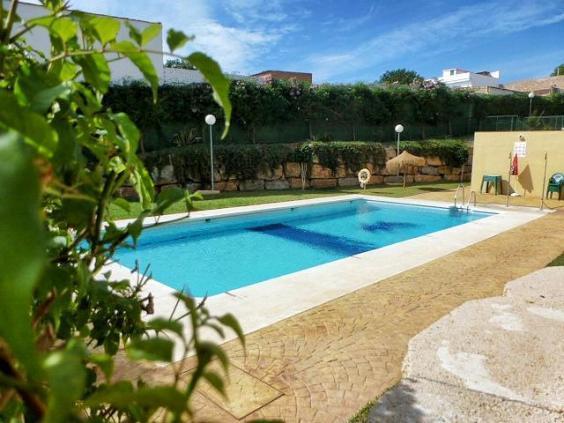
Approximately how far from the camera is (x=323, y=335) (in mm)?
3840

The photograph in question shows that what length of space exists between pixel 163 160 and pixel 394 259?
36.0 ft

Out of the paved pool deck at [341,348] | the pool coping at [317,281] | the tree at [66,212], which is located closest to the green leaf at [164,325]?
the tree at [66,212]

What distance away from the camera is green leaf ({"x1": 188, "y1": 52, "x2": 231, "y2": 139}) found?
0.54 metres

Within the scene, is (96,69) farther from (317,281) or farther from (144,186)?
(317,281)

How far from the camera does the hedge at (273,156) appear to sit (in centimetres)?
1531

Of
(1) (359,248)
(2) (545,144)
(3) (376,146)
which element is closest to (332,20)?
(3) (376,146)

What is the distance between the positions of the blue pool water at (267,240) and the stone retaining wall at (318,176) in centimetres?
477

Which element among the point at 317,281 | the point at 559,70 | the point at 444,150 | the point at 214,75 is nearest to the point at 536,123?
the point at 444,150

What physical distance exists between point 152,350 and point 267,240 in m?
9.16

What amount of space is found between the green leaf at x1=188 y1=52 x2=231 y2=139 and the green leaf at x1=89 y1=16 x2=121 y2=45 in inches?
5.0

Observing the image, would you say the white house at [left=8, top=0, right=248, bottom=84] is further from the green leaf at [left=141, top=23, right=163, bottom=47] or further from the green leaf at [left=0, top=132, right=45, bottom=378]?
the green leaf at [left=0, top=132, right=45, bottom=378]

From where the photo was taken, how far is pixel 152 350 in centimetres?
40

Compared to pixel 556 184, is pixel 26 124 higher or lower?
higher

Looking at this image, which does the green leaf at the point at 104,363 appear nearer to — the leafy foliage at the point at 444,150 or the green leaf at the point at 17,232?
the green leaf at the point at 17,232
